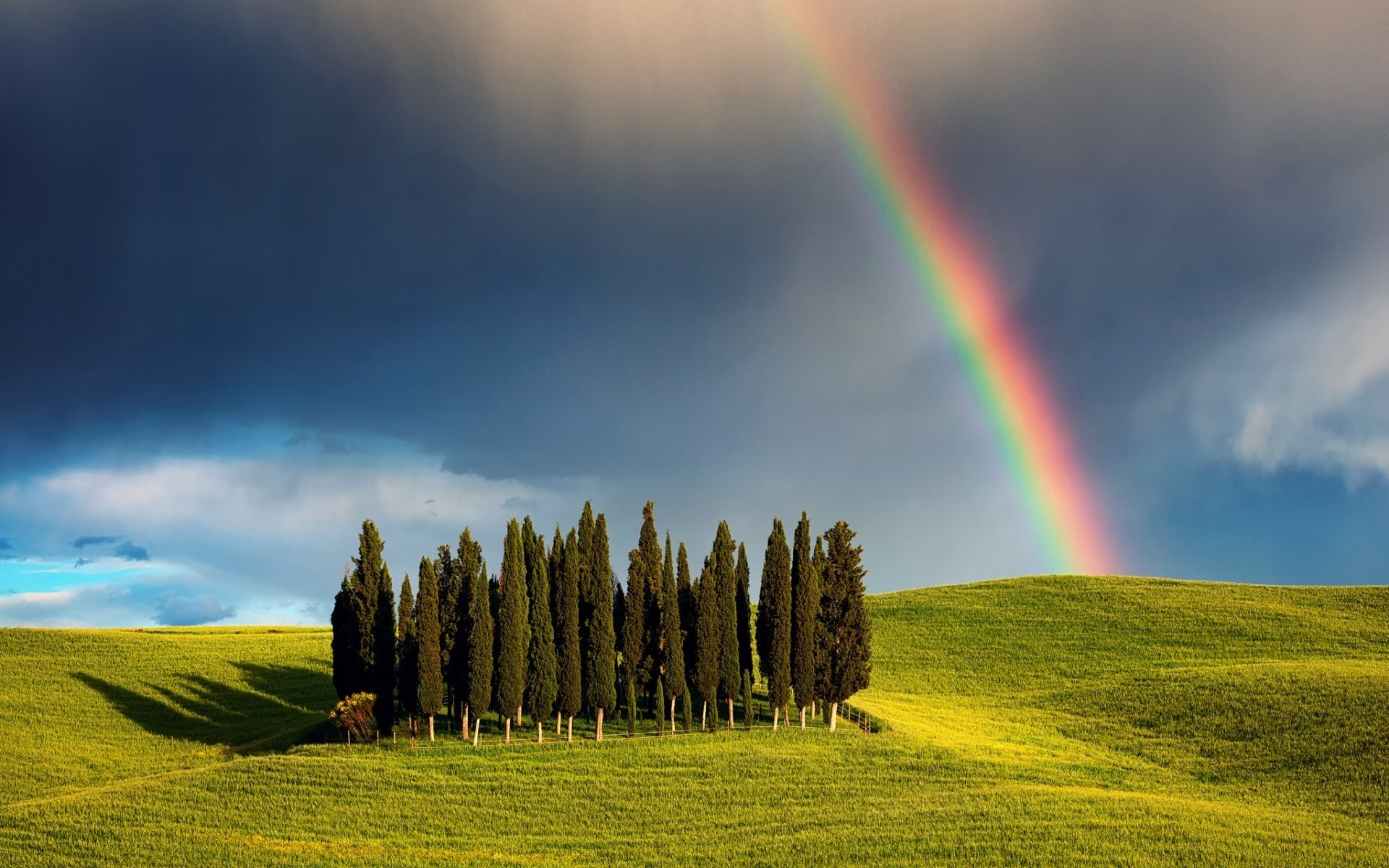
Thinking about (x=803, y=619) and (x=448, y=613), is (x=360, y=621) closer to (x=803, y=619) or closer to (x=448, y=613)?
(x=448, y=613)

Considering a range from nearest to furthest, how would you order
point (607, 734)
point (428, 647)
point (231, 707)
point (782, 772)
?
point (782, 772) < point (428, 647) < point (607, 734) < point (231, 707)

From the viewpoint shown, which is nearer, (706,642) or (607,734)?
(607,734)

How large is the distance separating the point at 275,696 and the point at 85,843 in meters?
31.8

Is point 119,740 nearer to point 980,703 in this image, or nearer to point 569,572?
point 569,572

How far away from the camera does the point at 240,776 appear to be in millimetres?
47469

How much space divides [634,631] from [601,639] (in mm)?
2456

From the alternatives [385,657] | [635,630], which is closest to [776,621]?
[635,630]

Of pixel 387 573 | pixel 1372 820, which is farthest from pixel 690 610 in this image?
pixel 1372 820

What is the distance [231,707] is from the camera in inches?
2741

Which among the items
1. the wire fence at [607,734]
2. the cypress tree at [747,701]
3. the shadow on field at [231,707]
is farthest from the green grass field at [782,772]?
the cypress tree at [747,701]

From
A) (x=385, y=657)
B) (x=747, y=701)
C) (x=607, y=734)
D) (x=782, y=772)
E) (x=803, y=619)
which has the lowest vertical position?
(x=782, y=772)

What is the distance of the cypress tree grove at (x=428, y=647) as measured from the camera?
55.3 m

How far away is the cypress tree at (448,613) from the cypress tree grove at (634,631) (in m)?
9.91

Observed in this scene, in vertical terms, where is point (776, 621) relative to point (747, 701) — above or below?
above
